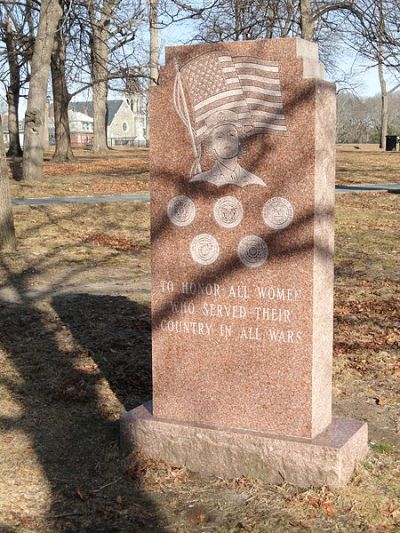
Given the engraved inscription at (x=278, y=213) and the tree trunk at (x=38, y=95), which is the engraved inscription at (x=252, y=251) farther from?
the tree trunk at (x=38, y=95)

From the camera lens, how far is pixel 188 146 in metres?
4.27

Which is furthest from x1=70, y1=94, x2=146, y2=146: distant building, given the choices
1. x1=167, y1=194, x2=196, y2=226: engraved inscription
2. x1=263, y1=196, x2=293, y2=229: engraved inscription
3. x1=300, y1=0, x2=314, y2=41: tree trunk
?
x1=263, y1=196, x2=293, y2=229: engraved inscription

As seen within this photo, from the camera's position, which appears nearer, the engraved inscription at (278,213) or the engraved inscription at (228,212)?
the engraved inscription at (278,213)

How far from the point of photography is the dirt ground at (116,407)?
379 cm

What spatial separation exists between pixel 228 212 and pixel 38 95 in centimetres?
1598

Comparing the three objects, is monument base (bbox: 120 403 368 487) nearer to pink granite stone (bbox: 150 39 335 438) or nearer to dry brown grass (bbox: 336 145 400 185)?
pink granite stone (bbox: 150 39 335 438)

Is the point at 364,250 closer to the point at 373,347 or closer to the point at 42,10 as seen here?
the point at 373,347

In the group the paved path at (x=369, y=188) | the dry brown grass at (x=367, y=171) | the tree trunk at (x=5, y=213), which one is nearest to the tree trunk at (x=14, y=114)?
the dry brown grass at (x=367, y=171)

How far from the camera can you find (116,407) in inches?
208

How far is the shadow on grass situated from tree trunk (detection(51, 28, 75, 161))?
18.4 metres

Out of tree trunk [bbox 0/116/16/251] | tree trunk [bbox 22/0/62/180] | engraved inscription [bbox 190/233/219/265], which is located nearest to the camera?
engraved inscription [bbox 190/233/219/265]

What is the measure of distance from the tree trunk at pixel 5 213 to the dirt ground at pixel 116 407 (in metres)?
0.20

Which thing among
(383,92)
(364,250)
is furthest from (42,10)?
(383,92)

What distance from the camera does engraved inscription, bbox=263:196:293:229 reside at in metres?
4.03
